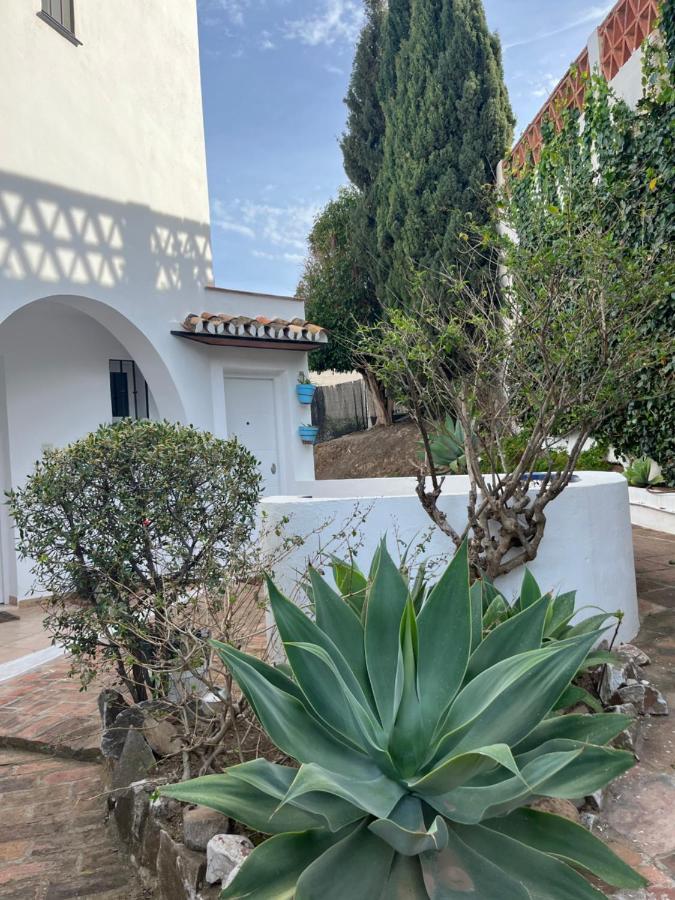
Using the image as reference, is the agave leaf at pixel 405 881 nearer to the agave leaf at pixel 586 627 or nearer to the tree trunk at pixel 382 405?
the agave leaf at pixel 586 627

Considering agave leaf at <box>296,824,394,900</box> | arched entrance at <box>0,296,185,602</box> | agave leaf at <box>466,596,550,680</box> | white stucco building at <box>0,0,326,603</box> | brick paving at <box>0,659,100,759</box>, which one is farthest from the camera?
arched entrance at <box>0,296,185,602</box>

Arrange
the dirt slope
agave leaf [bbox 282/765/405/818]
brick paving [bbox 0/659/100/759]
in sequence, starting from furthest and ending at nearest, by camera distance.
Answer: the dirt slope
brick paving [bbox 0/659/100/759]
agave leaf [bbox 282/765/405/818]

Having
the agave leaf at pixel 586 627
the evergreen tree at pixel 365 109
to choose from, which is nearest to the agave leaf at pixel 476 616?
the agave leaf at pixel 586 627

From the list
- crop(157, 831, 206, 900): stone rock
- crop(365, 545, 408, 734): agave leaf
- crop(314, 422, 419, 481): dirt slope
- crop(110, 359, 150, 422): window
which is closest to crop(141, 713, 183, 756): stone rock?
crop(157, 831, 206, 900): stone rock

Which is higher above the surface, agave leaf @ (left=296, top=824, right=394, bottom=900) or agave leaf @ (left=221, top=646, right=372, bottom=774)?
agave leaf @ (left=221, top=646, right=372, bottom=774)

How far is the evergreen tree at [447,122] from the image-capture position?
1352cm

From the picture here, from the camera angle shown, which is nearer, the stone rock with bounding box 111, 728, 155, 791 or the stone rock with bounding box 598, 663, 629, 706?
the stone rock with bounding box 111, 728, 155, 791

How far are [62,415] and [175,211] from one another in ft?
9.65

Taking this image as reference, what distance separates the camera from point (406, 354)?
4109mm

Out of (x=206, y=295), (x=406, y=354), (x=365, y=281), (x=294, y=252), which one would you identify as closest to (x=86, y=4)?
(x=206, y=295)

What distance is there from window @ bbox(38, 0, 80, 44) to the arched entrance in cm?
274

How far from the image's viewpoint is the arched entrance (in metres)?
7.18

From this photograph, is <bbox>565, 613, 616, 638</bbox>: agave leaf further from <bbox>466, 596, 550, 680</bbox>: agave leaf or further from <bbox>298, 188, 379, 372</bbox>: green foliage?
<bbox>298, 188, 379, 372</bbox>: green foliage

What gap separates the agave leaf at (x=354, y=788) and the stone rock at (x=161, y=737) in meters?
1.46
